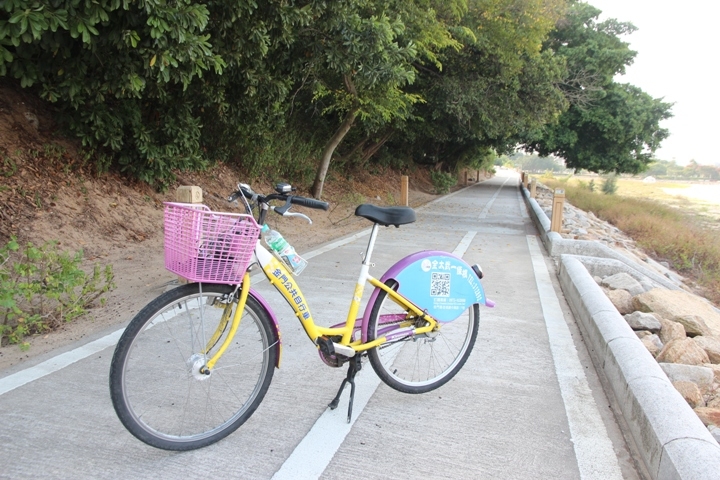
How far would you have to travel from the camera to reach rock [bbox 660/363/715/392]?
3.60 m

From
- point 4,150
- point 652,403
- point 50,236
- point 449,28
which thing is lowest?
point 652,403

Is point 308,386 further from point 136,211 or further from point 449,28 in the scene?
point 449,28

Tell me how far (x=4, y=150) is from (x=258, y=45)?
Answer: 11.4 ft

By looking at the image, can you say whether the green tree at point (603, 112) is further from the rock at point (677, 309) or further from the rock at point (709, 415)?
the rock at point (709, 415)

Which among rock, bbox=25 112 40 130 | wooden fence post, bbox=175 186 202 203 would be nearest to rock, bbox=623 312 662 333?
wooden fence post, bbox=175 186 202 203

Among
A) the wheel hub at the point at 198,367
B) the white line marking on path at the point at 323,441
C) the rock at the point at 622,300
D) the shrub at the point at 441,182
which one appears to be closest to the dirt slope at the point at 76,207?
the wheel hub at the point at 198,367

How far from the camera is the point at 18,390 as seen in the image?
306 centimetres

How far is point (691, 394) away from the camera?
3359 millimetres

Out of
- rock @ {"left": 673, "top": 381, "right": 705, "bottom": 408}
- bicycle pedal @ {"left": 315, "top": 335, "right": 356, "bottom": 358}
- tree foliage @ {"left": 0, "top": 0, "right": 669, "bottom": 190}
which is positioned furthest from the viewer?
tree foliage @ {"left": 0, "top": 0, "right": 669, "bottom": 190}

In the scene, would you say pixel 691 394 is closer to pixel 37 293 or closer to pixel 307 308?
pixel 307 308

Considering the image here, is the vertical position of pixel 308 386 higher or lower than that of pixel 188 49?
lower

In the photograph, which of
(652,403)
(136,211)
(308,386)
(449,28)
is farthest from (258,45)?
Result: (449,28)

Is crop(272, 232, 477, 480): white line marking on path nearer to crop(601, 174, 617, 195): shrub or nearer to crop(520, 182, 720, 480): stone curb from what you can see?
crop(520, 182, 720, 480): stone curb

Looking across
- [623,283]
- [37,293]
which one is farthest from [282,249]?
[623,283]
